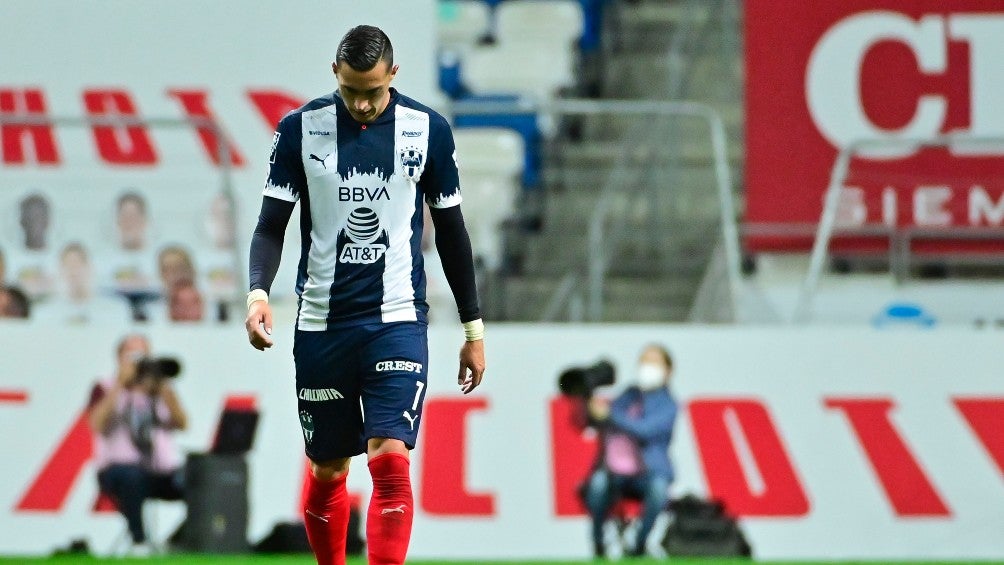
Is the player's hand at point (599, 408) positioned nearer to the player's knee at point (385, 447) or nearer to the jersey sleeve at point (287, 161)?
the player's knee at point (385, 447)

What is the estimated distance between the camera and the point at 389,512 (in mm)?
5754

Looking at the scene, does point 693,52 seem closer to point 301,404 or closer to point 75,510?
point 75,510

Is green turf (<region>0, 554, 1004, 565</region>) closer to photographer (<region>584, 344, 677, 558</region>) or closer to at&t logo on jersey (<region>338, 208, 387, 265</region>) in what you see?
photographer (<region>584, 344, 677, 558</region>)

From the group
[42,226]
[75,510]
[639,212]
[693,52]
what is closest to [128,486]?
[75,510]

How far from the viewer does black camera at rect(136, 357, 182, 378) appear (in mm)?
11164

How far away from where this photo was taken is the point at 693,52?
14.3 metres

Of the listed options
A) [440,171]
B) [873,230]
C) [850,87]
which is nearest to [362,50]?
[440,171]

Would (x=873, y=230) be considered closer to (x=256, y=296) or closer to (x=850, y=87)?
(x=850, y=87)

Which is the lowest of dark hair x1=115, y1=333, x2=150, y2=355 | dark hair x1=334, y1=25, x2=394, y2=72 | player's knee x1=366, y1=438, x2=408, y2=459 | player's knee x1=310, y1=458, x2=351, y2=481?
dark hair x1=115, y1=333, x2=150, y2=355

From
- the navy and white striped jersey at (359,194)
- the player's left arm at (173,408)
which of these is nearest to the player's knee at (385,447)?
the navy and white striped jersey at (359,194)

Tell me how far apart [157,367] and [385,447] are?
18.6ft

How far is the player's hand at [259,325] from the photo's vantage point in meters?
5.57

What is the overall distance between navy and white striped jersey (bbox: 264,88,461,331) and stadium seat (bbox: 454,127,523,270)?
681 centimetres

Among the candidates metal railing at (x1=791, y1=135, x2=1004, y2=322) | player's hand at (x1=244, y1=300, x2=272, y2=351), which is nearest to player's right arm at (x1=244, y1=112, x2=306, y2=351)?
player's hand at (x1=244, y1=300, x2=272, y2=351)
